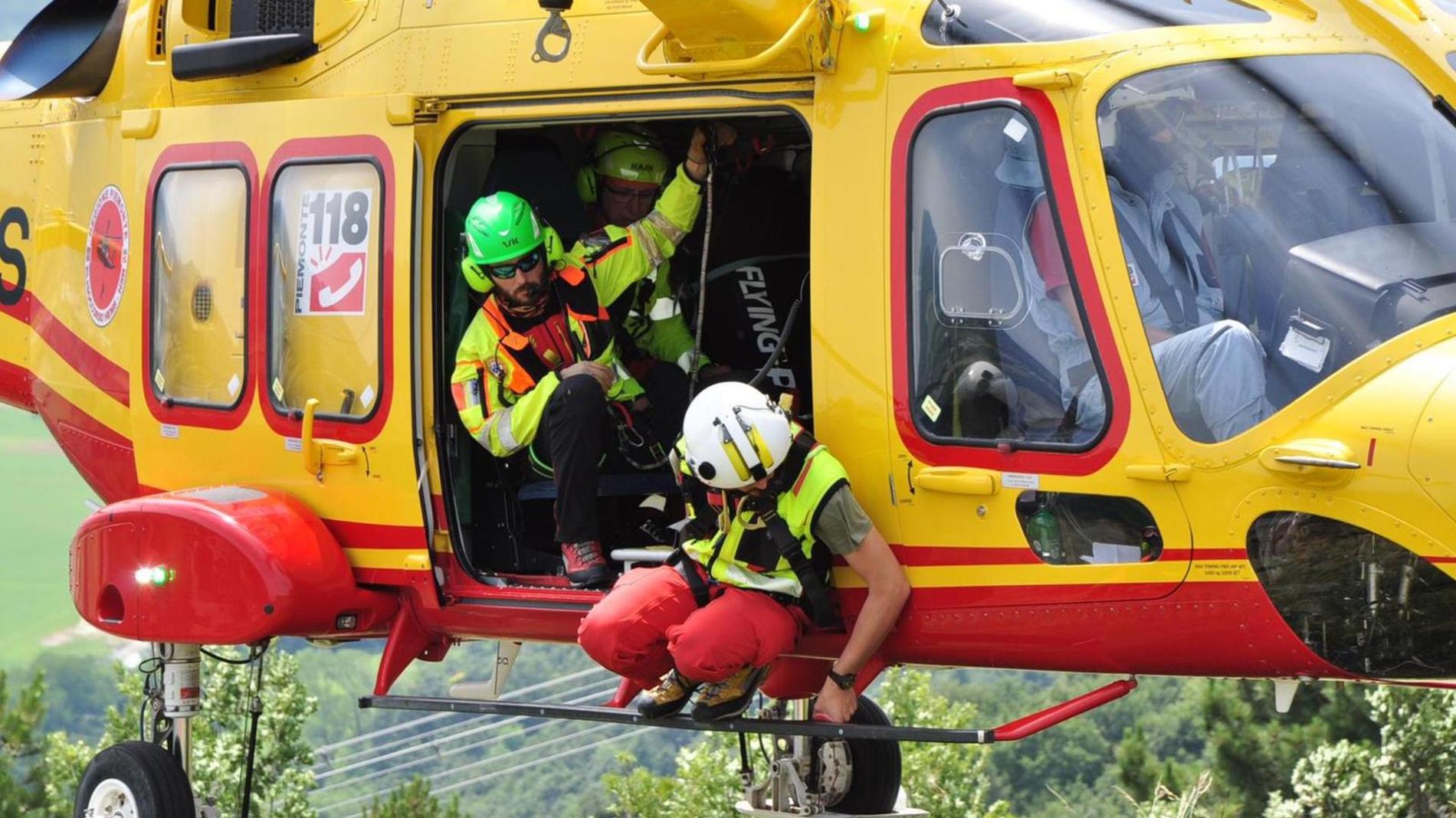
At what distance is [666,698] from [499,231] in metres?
1.57

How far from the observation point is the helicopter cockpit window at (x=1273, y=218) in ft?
17.1

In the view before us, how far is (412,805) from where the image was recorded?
24172 mm

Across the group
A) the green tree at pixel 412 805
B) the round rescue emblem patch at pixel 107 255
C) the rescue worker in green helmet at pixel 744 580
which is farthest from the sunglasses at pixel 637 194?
the green tree at pixel 412 805

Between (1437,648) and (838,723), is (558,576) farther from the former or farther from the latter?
(1437,648)

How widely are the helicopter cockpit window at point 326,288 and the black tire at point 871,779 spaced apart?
239 cm

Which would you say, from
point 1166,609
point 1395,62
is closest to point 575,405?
point 1166,609

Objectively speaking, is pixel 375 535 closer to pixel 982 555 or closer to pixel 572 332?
pixel 572 332

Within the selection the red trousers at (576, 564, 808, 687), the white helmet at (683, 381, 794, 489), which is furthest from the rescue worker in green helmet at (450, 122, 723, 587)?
the white helmet at (683, 381, 794, 489)

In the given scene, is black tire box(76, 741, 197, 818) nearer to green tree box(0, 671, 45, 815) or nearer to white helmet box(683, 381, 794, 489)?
white helmet box(683, 381, 794, 489)

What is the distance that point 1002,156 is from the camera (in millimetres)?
5629

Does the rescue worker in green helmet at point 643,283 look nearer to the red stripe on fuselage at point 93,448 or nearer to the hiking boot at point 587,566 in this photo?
the hiking boot at point 587,566

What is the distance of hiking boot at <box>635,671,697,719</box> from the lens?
20.0 ft

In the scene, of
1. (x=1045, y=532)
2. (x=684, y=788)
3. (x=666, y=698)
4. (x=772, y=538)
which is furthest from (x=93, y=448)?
(x=684, y=788)

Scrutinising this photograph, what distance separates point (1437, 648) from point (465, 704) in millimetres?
3011
